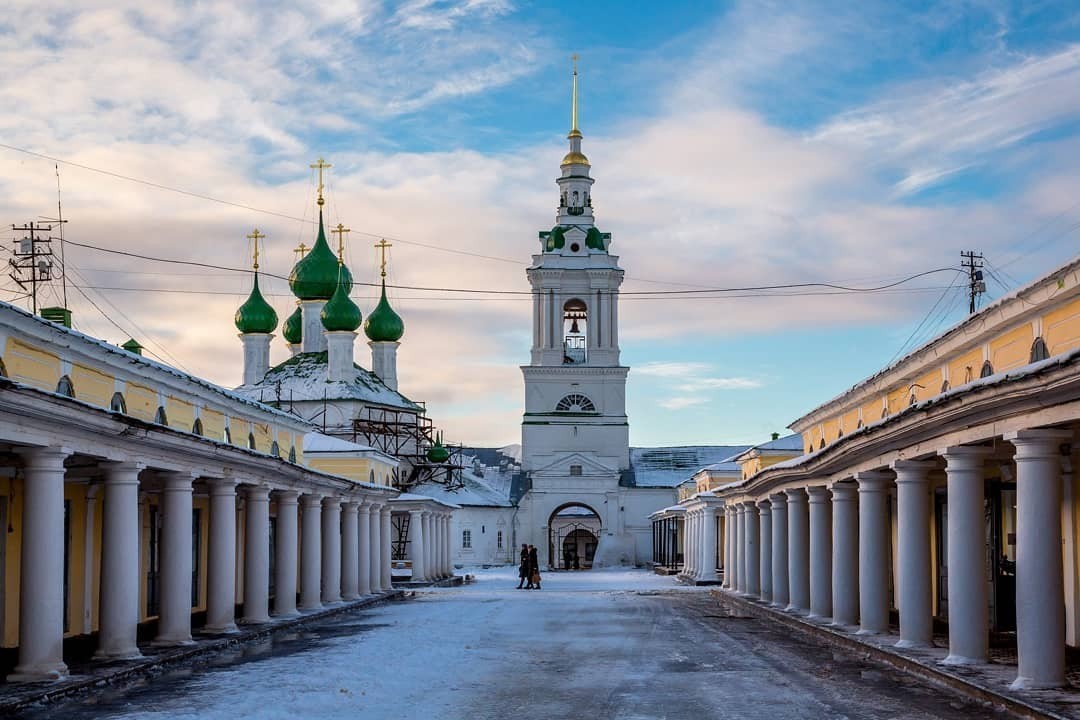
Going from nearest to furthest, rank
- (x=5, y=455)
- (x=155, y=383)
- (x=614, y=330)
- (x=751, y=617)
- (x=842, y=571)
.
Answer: (x=5, y=455)
(x=155, y=383)
(x=842, y=571)
(x=751, y=617)
(x=614, y=330)

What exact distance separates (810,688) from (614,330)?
70548 mm

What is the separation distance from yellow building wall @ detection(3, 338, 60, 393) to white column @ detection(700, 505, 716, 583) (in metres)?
36.1

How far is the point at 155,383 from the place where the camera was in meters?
23.0

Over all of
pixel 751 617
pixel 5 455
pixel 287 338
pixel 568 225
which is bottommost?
pixel 751 617

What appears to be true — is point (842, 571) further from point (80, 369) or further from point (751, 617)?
point (80, 369)

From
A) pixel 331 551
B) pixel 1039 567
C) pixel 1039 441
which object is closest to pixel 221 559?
pixel 331 551

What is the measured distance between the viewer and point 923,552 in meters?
19.9

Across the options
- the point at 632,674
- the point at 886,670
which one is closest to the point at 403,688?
the point at 632,674

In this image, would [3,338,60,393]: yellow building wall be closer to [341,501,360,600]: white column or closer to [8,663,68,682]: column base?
[8,663,68,682]: column base

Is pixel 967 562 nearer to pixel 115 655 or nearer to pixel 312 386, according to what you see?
pixel 115 655

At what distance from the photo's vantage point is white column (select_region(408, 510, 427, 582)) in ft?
174

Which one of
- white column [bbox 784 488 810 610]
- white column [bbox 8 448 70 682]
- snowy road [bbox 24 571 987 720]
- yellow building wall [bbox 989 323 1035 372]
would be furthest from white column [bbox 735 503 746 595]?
white column [bbox 8 448 70 682]

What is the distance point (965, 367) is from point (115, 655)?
11.9 metres

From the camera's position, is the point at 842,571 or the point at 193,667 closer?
the point at 193,667
